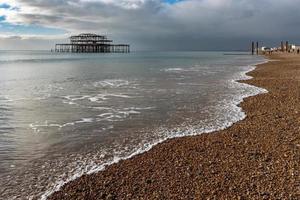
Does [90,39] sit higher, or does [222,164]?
[90,39]

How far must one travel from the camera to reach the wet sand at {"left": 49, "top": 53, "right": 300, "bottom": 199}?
6.95 m

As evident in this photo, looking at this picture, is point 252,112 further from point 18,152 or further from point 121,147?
point 18,152

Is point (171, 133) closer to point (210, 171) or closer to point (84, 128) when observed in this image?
point (84, 128)

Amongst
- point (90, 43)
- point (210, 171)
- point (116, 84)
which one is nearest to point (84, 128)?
point (210, 171)

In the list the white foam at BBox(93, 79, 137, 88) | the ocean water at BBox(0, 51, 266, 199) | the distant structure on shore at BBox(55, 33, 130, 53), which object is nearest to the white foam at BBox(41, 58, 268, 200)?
the ocean water at BBox(0, 51, 266, 199)

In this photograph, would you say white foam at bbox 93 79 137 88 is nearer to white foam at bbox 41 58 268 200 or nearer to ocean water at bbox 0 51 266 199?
ocean water at bbox 0 51 266 199

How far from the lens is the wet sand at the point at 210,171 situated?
22.8ft

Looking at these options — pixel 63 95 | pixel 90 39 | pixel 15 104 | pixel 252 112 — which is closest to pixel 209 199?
pixel 252 112

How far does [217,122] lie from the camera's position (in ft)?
44.8

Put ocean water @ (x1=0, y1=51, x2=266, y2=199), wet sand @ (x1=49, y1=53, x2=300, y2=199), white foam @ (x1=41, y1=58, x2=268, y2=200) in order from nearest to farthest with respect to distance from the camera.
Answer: wet sand @ (x1=49, y1=53, x2=300, y2=199), white foam @ (x1=41, y1=58, x2=268, y2=200), ocean water @ (x1=0, y1=51, x2=266, y2=199)

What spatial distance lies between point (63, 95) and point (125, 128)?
37.3 ft

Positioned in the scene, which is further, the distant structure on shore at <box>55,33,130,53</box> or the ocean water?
the distant structure on shore at <box>55,33,130,53</box>

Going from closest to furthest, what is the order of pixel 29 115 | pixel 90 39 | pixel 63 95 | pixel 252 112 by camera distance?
1. pixel 252 112
2. pixel 29 115
3. pixel 63 95
4. pixel 90 39

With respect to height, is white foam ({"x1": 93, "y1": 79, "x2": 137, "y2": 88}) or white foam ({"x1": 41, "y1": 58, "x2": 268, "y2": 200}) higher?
white foam ({"x1": 93, "y1": 79, "x2": 137, "y2": 88})
